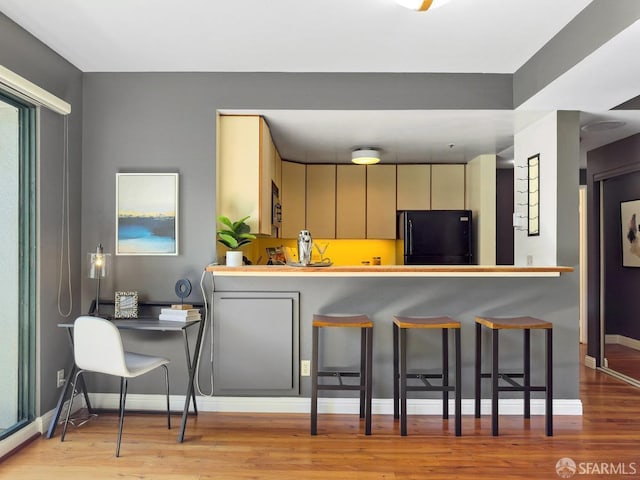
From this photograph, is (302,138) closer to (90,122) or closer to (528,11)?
(90,122)

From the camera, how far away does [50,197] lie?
298 cm

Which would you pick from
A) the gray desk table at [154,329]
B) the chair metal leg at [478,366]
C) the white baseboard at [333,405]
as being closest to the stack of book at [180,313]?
the gray desk table at [154,329]

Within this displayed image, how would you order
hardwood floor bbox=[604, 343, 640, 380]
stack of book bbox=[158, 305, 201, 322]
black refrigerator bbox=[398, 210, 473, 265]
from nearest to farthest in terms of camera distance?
1. stack of book bbox=[158, 305, 201, 322]
2. hardwood floor bbox=[604, 343, 640, 380]
3. black refrigerator bbox=[398, 210, 473, 265]

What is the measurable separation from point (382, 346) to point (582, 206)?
3.62m

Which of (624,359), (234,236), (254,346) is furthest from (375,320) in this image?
(624,359)

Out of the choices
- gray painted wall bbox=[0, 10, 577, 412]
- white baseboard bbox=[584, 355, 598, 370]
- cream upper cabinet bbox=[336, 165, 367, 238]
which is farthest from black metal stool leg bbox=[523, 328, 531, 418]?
cream upper cabinet bbox=[336, 165, 367, 238]

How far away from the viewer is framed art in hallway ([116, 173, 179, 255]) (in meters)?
3.28

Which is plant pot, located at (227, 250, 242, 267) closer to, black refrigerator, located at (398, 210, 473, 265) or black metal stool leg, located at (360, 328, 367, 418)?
black metal stool leg, located at (360, 328, 367, 418)

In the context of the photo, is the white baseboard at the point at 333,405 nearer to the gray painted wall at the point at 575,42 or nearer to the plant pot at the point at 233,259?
the plant pot at the point at 233,259

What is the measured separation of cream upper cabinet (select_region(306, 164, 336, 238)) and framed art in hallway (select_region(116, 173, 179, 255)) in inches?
88.7

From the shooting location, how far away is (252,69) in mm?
3238

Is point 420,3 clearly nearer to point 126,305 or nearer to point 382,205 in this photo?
point 126,305

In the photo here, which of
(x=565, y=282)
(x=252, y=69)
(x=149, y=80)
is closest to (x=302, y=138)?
(x=252, y=69)

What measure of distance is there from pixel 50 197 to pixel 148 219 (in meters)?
0.61
